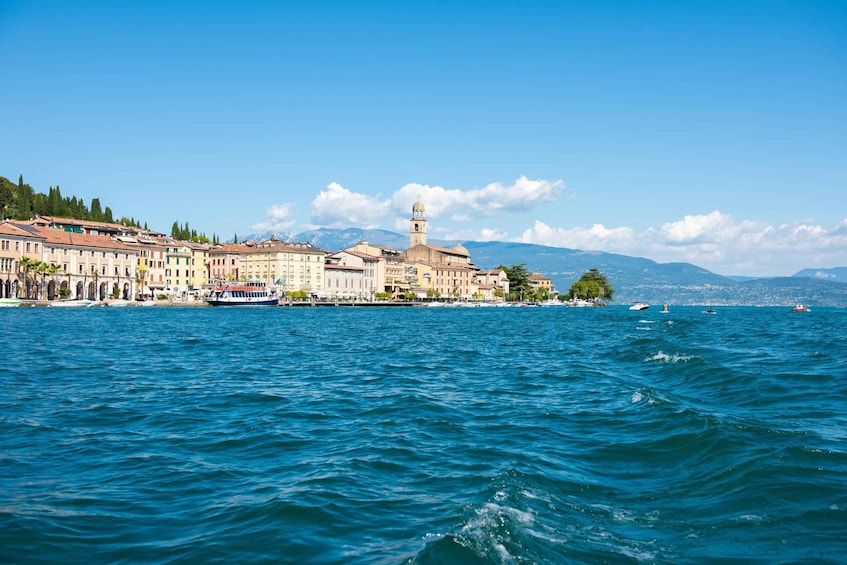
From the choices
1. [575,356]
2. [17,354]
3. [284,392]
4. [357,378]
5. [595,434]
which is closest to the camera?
[595,434]

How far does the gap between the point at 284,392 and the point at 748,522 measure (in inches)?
522

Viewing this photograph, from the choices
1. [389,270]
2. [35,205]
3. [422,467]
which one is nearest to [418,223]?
[389,270]

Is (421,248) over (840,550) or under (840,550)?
over

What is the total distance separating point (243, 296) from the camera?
11188 cm

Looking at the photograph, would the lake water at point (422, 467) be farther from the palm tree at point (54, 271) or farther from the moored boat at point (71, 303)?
the palm tree at point (54, 271)

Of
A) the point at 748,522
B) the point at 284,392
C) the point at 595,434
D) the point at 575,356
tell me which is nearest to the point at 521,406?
the point at 595,434

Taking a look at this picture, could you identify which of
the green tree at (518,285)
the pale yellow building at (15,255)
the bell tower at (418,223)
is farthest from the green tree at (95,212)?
the green tree at (518,285)

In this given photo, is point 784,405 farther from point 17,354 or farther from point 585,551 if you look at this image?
point 17,354

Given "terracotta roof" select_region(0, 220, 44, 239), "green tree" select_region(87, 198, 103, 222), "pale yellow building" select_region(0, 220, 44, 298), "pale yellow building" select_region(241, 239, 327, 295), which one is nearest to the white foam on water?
"pale yellow building" select_region(0, 220, 44, 298)

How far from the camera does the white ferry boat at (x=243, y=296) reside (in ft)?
361

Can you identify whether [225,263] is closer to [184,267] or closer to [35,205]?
[184,267]

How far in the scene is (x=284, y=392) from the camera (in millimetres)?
18938

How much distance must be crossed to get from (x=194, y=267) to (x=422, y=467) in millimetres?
124229

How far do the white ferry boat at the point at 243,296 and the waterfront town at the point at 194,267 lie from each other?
223 inches
